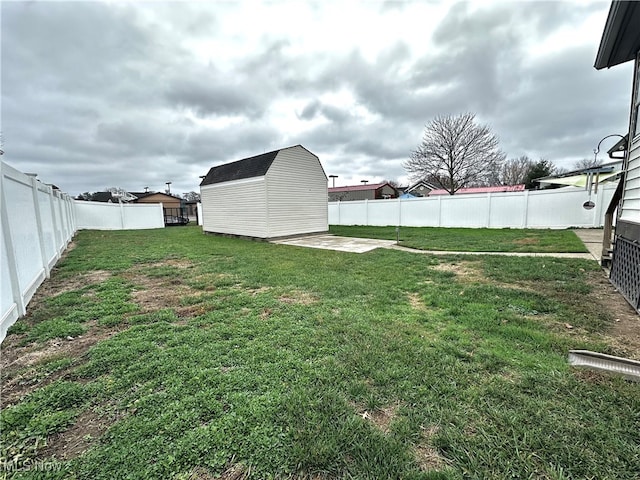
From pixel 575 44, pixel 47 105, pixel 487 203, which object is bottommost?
pixel 487 203

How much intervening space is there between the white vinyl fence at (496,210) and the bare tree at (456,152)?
8327 mm

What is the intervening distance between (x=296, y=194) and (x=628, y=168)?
10.2m

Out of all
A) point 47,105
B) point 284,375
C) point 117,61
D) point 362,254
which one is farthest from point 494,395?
point 47,105

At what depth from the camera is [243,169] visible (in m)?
13.0

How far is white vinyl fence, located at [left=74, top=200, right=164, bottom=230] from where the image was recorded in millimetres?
17297

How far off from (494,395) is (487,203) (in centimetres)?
1436

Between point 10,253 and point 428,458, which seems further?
point 10,253

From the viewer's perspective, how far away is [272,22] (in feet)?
25.9

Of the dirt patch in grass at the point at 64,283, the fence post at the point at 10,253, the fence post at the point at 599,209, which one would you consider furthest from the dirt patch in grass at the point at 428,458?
the fence post at the point at 599,209

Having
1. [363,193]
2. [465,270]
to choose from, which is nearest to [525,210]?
[465,270]

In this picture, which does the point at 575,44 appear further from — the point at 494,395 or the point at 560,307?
the point at 494,395

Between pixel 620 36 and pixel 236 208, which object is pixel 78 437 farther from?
pixel 236 208

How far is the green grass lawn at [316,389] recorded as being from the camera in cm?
142

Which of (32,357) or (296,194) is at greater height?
(296,194)
